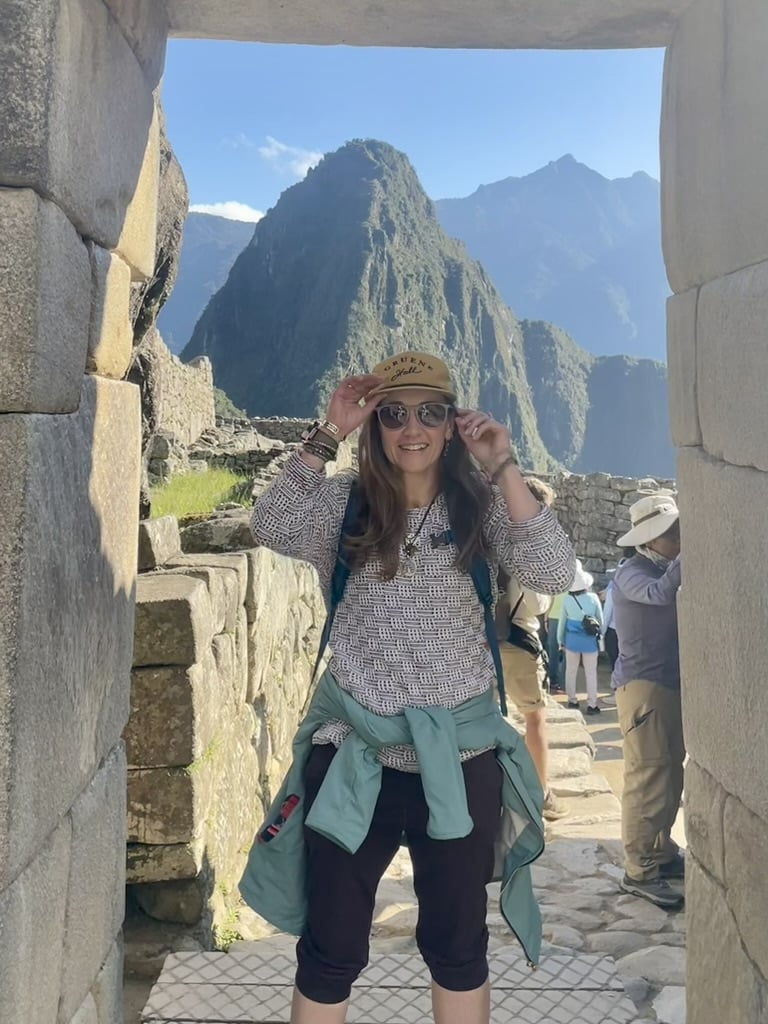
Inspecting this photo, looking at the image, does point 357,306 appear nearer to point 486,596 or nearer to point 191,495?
point 191,495

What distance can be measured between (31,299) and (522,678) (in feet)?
11.6

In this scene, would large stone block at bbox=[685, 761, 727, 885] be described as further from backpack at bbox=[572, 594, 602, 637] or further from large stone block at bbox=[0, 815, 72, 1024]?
backpack at bbox=[572, 594, 602, 637]

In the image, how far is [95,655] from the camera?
1.85m

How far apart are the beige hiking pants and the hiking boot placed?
0.08 feet

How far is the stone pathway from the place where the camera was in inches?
104

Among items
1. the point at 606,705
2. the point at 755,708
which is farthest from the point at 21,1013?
the point at 606,705

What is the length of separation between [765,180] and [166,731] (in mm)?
2394

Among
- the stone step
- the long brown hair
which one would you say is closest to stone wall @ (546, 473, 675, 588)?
the stone step

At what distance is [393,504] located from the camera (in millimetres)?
2182

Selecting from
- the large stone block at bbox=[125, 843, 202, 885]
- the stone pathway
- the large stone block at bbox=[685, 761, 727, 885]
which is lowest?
the stone pathway

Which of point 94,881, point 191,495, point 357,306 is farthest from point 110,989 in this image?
point 357,306

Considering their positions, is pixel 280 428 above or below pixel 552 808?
above

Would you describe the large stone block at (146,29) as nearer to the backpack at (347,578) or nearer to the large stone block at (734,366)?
the backpack at (347,578)

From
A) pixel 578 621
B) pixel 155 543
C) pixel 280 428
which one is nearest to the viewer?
pixel 155 543
